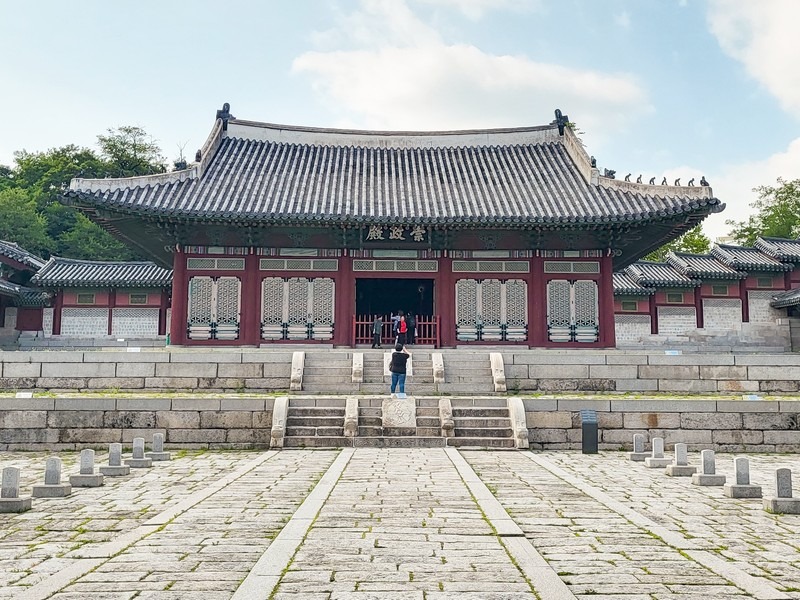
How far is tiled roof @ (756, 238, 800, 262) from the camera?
37.5m

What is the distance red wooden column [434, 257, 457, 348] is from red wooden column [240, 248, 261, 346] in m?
6.10

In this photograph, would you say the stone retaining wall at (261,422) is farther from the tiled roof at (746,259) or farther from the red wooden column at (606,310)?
the tiled roof at (746,259)

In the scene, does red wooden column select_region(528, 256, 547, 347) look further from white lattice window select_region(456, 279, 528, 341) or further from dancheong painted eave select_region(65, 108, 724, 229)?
dancheong painted eave select_region(65, 108, 724, 229)

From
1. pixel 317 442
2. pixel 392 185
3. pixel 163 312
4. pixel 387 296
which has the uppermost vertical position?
pixel 392 185

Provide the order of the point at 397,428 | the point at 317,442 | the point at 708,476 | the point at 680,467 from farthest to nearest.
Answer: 1. the point at 397,428
2. the point at 317,442
3. the point at 680,467
4. the point at 708,476

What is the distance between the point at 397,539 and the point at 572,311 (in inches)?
697

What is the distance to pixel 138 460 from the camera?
11547mm

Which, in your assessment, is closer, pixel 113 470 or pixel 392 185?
pixel 113 470

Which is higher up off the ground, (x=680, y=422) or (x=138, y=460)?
(x=680, y=422)

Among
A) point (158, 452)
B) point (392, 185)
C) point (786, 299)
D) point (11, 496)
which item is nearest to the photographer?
point (11, 496)

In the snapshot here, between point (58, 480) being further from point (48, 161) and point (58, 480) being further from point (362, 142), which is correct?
point (48, 161)

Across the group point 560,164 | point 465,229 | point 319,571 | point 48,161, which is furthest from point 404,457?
point 48,161

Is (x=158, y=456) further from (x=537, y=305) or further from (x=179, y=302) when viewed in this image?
(x=537, y=305)

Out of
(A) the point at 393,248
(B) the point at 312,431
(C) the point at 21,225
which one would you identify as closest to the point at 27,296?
(C) the point at 21,225
